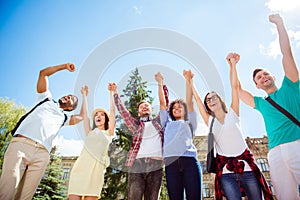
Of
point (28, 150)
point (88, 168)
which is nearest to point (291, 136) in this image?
point (88, 168)

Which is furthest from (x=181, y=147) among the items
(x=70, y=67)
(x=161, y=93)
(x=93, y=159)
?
(x=70, y=67)

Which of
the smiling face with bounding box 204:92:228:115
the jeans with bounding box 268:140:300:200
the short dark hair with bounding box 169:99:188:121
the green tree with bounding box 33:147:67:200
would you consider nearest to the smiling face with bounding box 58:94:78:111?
the short dark hair with bounding box 169:99:188:121

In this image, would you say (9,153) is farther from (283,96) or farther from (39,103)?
(283,96)

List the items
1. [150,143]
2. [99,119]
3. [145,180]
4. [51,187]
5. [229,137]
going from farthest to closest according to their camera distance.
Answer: [51,187]
[99,119]
[150,143]
[145,180]
[229,137]

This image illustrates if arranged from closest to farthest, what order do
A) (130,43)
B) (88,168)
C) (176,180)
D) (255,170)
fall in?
(255,170) → (176,180) → (88,168) → (130,43)

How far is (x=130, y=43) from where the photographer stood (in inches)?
261

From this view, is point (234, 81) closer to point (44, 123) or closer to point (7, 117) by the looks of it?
point (44, 123)

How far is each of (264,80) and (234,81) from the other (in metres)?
0.44

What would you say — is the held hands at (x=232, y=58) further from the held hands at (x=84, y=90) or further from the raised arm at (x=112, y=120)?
the held hands at (x=84, y=90)

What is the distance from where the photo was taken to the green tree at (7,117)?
18.2 metres

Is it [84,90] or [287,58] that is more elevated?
[84,90]

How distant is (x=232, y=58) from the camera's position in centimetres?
357

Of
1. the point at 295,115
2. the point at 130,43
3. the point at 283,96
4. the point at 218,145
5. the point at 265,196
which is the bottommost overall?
the point at 265,196

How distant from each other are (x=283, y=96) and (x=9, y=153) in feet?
13.2
